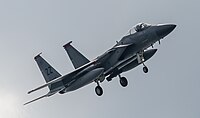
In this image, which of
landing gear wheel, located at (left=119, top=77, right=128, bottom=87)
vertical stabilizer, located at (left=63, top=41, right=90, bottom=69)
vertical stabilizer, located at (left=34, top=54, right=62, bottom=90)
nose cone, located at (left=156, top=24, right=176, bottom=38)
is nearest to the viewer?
nose cone, located at (left=156, top=24, right=176, bottom=38)

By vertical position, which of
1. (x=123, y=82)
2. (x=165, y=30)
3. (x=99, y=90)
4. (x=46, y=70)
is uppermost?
(x=46, y=70)

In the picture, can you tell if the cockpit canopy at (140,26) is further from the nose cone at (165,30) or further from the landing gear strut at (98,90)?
the landing gear strut at (98,90)

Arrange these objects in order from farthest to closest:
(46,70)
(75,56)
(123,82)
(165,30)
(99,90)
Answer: (46,70) < (75,56) < (123,82) < (99,90) < (165,30)

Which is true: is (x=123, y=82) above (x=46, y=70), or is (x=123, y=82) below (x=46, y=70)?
below

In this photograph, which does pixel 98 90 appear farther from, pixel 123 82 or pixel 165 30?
pixel 165 30

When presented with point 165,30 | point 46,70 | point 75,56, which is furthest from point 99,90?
point 165,30

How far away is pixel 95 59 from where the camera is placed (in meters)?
52.2

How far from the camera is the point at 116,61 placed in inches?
1981

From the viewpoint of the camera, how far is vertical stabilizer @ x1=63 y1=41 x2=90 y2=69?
178 feet

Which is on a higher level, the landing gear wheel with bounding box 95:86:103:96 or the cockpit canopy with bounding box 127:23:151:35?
the cockpit canopy with bounding box 127:23:151:35

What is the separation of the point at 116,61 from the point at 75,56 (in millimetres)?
5607

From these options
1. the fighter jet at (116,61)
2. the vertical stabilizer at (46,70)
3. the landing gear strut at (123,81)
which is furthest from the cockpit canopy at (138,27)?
the vertical stabilizer at (46,70)

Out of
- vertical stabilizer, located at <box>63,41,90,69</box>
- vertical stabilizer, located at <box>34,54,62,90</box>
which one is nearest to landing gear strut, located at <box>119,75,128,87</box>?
vertical stabilizer, located at <box>63,41,90,69</box>

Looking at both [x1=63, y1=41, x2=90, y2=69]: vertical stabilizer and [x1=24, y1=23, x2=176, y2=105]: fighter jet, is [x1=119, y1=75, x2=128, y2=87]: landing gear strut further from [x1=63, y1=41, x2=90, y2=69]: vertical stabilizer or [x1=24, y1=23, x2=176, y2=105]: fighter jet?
[x1=63, y1=41, x2=90, y2=69]: vertical stabilizer
